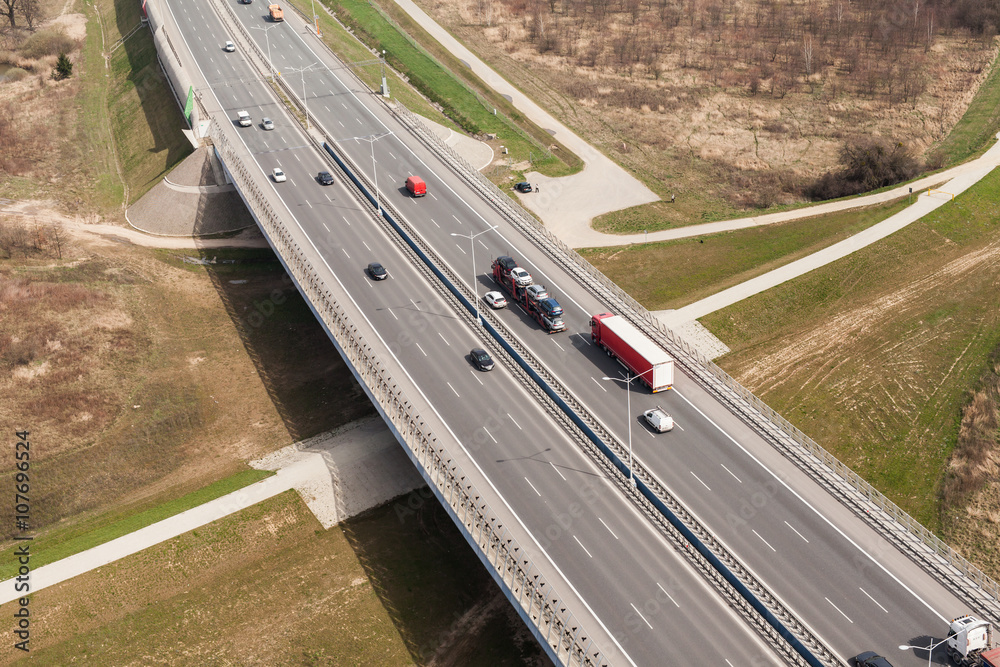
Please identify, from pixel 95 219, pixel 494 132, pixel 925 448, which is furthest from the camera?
pixel 494 132

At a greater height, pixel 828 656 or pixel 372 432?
pixel 828 656

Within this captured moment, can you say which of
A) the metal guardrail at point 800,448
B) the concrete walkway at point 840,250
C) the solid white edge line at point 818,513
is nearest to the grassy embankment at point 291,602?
the solid white edge line at point 818,513

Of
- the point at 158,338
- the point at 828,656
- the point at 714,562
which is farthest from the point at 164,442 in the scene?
the point at 828,656

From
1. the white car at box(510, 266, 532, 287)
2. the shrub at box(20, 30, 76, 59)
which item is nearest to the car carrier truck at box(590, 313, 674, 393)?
the white car at box(510, 266, 532, 287)

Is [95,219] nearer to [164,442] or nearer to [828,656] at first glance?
[164,442]

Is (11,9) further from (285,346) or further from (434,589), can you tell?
(434,589)

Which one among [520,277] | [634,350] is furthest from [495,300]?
[634,350]
